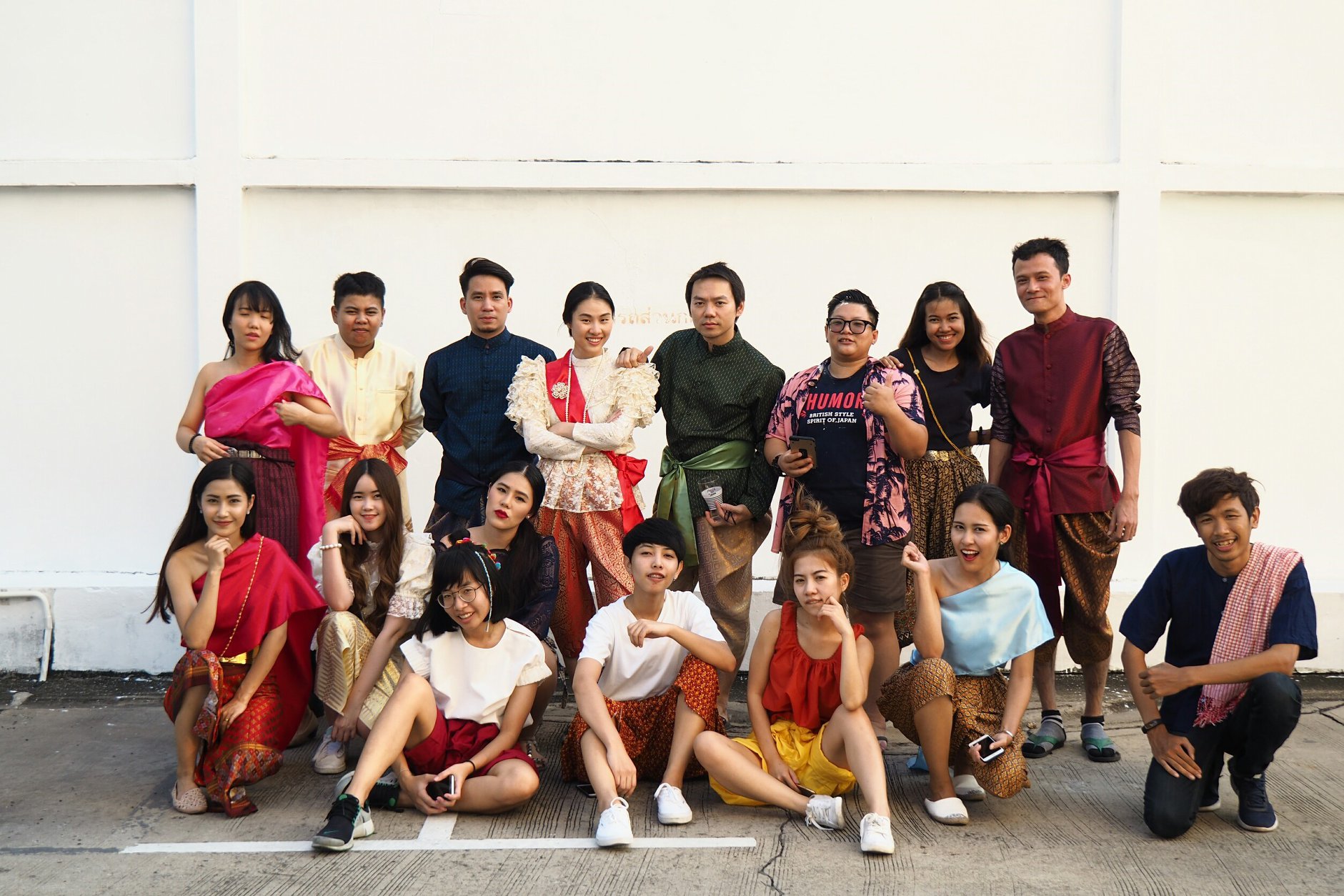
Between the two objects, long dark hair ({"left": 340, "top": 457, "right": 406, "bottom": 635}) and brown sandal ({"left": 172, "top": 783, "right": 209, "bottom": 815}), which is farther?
long dark hair ({"left": 340, "top": 457, "right": 406, "bottom": 635})

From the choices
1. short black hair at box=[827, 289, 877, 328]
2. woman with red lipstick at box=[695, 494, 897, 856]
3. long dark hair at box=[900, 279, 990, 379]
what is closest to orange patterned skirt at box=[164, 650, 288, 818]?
woman with red lipstick at box=[695, 494, 897, 856]

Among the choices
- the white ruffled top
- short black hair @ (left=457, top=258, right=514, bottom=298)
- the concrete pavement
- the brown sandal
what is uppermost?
short black hair @ (left=457, top=258, right=514, bottom=298)

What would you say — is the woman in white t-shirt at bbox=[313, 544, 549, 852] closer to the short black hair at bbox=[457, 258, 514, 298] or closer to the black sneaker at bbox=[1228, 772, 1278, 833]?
the short black hair at bbox=[457, 258, 514, 298]

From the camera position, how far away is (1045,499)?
4.42 meters

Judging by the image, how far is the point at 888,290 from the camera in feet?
18.5

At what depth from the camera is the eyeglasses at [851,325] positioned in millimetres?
4312

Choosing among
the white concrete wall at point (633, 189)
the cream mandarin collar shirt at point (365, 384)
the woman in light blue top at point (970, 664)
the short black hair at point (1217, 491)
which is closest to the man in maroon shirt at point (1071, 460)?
the woman in light blue top at point (970, 664)

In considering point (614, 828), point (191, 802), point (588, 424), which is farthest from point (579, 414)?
point (191, 802)

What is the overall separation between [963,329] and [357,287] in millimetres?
2339

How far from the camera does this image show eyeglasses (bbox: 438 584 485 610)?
382 cm

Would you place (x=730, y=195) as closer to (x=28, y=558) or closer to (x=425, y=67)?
(x=425, y=67)

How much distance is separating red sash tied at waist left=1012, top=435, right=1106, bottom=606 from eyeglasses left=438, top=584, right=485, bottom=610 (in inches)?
80.4

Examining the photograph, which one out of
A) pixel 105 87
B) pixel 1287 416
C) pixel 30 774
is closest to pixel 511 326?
pixel 105 87

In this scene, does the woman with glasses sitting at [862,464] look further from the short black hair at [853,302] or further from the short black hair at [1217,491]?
the short black hair at [1217,491]
